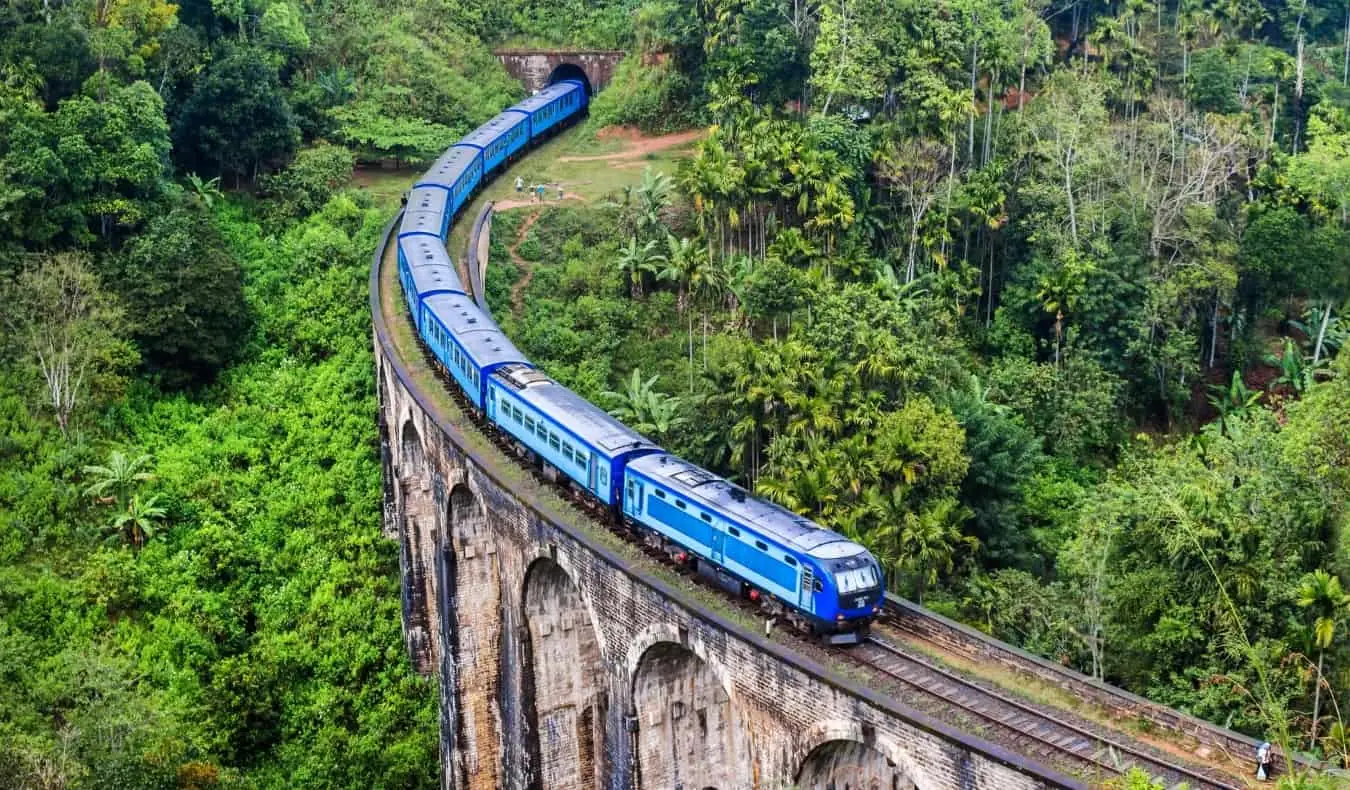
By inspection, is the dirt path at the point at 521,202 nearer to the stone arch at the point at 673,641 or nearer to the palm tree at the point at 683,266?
the palm tree at the point at 683,266

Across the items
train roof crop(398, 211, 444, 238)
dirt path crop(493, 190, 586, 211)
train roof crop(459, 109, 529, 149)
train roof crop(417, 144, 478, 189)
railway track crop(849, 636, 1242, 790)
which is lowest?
railway track crop(849, 636, 1242, 790)

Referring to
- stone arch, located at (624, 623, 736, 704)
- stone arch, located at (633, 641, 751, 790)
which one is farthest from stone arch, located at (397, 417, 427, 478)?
stone arch, located at (624, 623, 736, 704)

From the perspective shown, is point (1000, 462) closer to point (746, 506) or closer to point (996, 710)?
point (746, 506)

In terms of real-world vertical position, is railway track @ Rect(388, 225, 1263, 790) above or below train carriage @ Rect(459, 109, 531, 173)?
below

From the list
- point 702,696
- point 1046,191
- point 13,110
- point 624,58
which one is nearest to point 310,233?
point 13,110

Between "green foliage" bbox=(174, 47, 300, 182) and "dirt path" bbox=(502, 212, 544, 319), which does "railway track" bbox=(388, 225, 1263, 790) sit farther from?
"green foliage" bbox=(174, 47, 300, 182)

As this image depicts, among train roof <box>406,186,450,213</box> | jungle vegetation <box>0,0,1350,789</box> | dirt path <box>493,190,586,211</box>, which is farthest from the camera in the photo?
dirt path <box>493,190,586,211</box>
